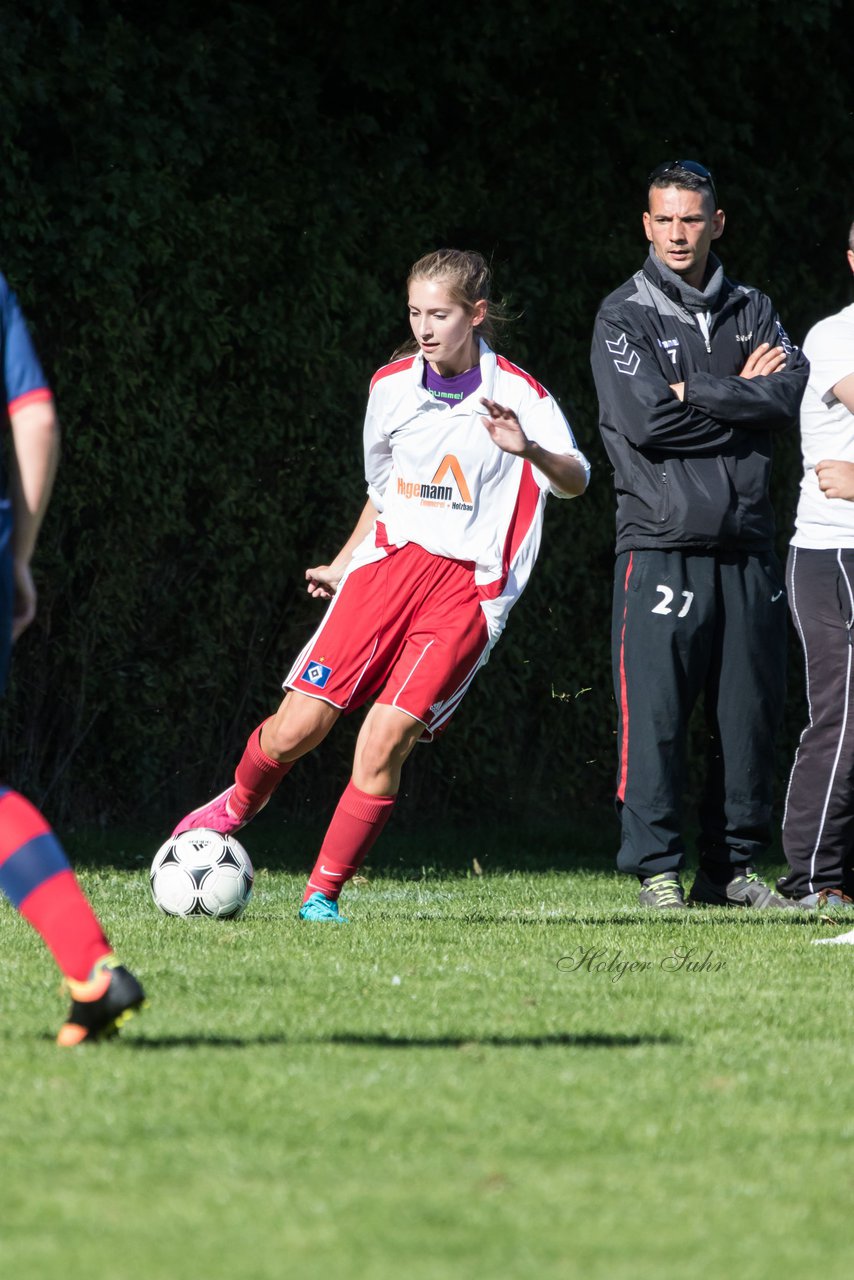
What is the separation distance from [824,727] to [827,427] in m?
1.19

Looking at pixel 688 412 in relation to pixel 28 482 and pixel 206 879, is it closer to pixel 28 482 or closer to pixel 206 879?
pixel 206 879

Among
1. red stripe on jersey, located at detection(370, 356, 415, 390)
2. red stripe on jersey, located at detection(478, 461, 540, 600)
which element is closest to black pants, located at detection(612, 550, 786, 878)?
red stripe on jersey, located at detection(478, 461, 540, 600)

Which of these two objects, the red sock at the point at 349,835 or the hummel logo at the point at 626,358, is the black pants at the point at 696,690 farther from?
the red sock at the point at 349,835

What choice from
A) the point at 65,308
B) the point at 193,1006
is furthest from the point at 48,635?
the point at 193,1006

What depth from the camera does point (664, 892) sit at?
7109 mm

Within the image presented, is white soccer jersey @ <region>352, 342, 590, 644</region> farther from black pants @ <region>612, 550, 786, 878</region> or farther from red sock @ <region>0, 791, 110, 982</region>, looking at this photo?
red sock @ <region>0, 791, 110, 982</region>

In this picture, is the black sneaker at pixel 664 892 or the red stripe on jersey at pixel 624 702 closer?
the black sneaker at pixel 664 892

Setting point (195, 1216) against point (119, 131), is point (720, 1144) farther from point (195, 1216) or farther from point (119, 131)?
point (119, 131)

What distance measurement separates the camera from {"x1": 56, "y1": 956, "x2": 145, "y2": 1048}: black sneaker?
393cm

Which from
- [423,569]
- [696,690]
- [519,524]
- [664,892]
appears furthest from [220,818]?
[696,690]

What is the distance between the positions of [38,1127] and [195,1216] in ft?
2.06

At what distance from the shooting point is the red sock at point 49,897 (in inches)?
155

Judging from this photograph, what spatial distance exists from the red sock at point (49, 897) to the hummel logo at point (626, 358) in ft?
12.4

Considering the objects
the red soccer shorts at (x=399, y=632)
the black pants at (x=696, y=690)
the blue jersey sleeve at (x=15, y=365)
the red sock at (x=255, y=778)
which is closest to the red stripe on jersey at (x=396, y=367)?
the red soccer shorts at (x=399, y=632)
